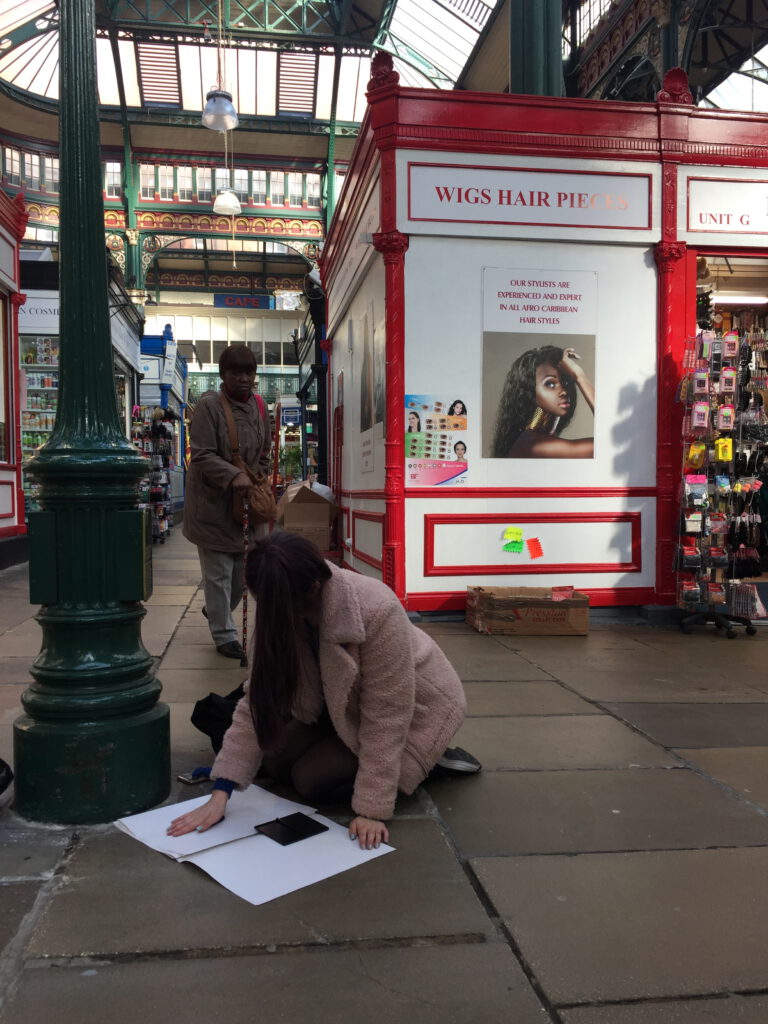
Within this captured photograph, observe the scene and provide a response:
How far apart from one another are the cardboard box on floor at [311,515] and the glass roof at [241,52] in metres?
12.7

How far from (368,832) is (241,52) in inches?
996

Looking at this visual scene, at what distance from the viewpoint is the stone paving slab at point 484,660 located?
195 inches

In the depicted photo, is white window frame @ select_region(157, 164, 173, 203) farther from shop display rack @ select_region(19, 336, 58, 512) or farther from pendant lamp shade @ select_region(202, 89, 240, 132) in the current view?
shop display rack @ select_region(19, 336, 58, 512)

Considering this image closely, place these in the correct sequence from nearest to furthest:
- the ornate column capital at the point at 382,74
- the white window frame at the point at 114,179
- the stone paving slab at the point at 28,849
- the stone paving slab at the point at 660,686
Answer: the stone paving slab at the point at 28,849
the stone paving slab at the point at 660,686
the ornate column capital at the point at 382,74
the white window frame at the point at 114,179

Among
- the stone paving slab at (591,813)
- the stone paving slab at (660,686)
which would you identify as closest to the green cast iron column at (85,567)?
the stone paving slab at (591,813)

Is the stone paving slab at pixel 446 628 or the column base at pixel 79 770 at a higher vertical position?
the column base at pixel 79 770

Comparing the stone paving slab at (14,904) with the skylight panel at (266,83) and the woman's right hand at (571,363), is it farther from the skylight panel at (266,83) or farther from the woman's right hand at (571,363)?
the skylight panel at (266,83)

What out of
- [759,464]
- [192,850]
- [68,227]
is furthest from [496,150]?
[192,850]

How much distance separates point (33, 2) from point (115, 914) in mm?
24776

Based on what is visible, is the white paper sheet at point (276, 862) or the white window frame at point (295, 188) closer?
the white paper sheet at point (276, 862)

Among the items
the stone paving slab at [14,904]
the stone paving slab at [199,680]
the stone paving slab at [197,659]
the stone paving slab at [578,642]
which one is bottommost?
the stone paving slab at [578,642]

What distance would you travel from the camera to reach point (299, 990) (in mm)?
1801

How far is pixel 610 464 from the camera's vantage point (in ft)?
22.4

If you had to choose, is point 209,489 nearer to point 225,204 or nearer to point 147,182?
point 225,204
